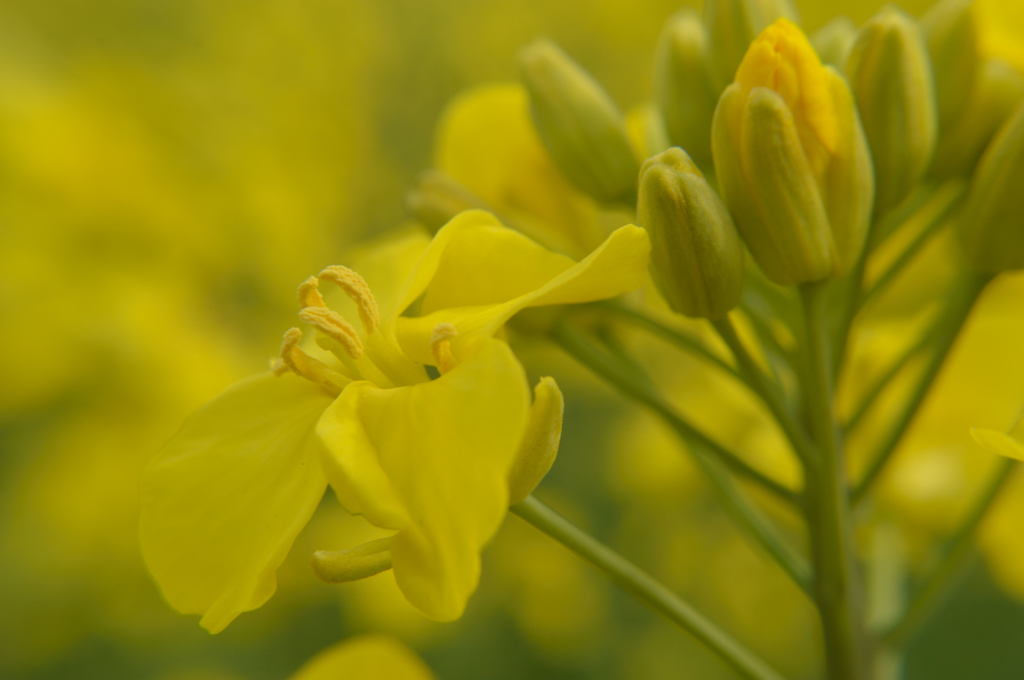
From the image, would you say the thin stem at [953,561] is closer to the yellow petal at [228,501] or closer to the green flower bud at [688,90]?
the green flower bud at [688,90]

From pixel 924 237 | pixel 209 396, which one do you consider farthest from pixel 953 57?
pixel 209 396

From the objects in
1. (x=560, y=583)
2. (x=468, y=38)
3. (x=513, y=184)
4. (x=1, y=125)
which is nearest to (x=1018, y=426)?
(x=513, y=184)

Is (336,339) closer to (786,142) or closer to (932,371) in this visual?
(786,142)

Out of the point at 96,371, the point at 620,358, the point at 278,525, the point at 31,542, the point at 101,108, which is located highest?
the point at 278,525

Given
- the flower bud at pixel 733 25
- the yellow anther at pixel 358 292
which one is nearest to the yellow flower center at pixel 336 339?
the yellow anther at pixel 358 292

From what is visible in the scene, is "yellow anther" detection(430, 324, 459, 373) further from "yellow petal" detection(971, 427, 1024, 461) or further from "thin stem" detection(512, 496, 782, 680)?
"yellow petal" detection(971, 427, 1024, 461)

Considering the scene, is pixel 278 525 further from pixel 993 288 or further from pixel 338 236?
pixel 338 236
